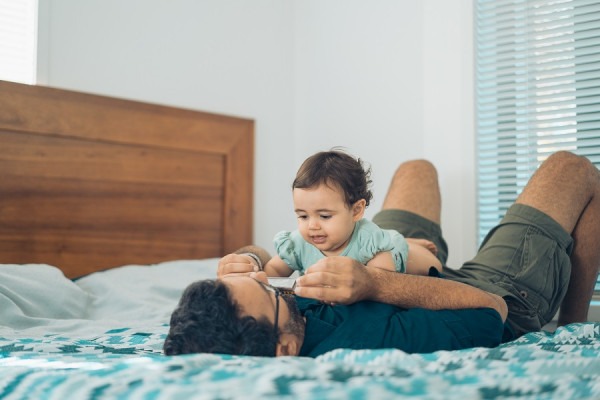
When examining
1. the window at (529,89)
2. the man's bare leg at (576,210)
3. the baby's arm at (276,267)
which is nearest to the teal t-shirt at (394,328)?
the baby's arm at (276,267)

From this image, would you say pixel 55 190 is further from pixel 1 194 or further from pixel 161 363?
pixel 161 363

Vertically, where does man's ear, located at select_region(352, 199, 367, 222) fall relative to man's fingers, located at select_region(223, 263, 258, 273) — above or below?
above

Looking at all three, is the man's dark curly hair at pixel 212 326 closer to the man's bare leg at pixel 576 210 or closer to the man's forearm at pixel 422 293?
the man's forearm at pixel 422 293

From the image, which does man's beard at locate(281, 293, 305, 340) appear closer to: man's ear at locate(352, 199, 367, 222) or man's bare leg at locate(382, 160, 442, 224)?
man's ear at locate(352, 199, 367, 222)

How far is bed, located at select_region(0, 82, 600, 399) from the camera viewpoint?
813 millimetres

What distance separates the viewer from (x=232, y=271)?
4.53ft

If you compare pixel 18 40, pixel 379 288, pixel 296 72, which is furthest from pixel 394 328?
pixel 296 72

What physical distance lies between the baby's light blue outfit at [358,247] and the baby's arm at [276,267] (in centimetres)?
2

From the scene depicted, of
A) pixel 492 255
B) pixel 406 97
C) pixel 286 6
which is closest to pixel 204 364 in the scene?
pixel 492 255

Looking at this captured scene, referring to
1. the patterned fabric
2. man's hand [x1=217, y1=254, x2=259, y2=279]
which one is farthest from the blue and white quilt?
man's hand [x1=217, y1=254, x2=259, y2=279]

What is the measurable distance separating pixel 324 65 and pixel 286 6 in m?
0.40

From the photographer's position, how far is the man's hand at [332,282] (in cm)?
114

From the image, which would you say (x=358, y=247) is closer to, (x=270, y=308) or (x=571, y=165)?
(x=270, y=308)

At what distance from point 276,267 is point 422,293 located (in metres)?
0.50
